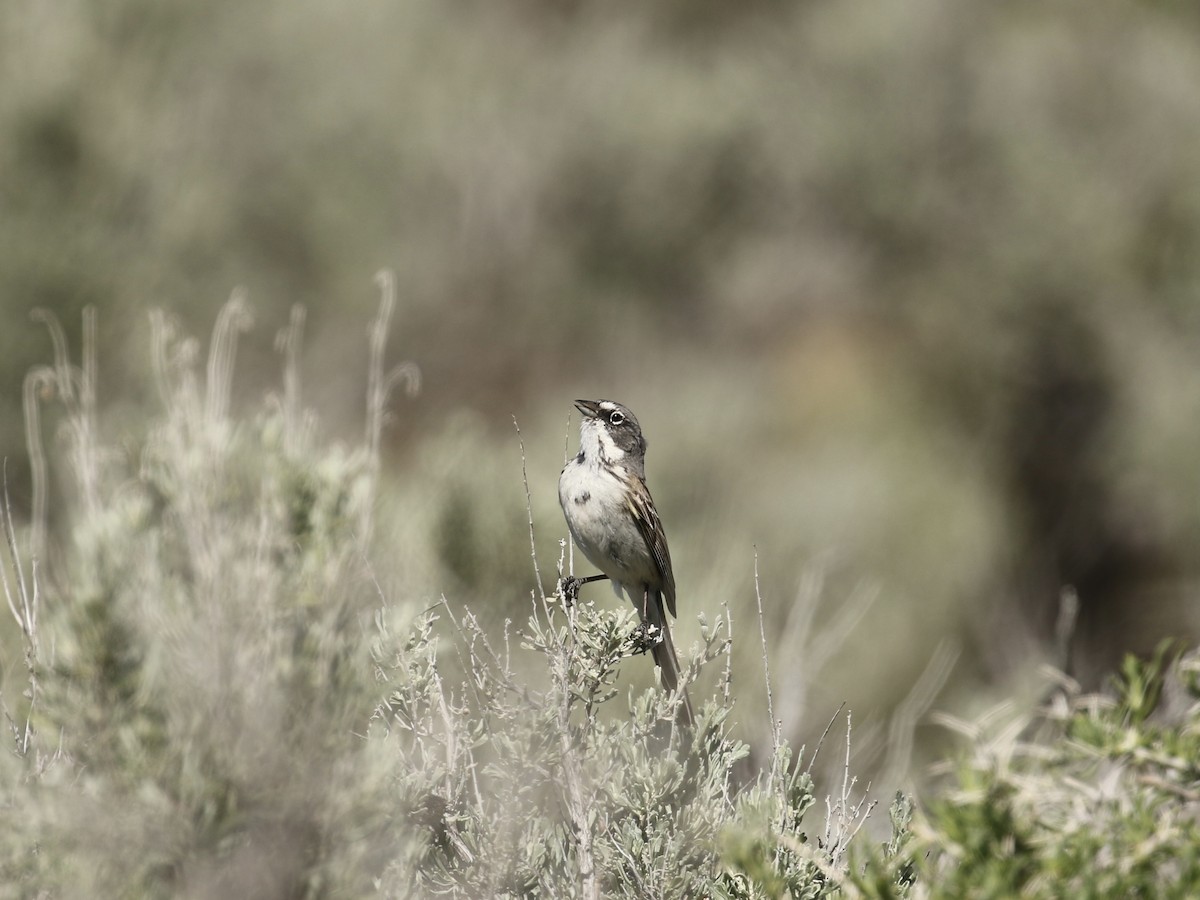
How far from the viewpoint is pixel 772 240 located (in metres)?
17.1

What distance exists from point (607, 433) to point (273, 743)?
2.96 meters

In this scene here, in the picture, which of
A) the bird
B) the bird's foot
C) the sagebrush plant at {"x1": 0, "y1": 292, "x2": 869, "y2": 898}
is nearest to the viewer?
the sagebrush plant at {"x1": 0, "y1": 292, "x2": 869, "y2": 898}

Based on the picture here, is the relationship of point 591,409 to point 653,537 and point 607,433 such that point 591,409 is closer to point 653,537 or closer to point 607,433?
point 607,433

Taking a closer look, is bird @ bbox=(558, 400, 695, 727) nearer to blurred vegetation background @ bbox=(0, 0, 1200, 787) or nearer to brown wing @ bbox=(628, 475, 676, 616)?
brown wing @ bbox=(628, 475, 676, 616)

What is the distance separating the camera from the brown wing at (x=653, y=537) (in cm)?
497

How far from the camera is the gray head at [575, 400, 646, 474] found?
16.7ft

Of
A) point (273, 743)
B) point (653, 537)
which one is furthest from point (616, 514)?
point (273, 743)

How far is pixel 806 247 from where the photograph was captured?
1717cm

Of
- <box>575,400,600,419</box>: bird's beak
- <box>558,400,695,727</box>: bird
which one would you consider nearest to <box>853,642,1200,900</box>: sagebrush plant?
<box>558,400,695,727</box>: bird

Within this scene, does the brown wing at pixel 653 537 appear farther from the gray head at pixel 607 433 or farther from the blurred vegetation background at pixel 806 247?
the blurred vegetation background at pixel 806 247

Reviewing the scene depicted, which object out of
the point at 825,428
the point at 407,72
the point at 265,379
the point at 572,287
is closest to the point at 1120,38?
the point at 825,428

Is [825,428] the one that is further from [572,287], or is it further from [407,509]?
[407,509]

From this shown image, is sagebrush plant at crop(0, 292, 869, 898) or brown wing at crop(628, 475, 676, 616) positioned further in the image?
brown wing at crop(628, 475, 676, 616)

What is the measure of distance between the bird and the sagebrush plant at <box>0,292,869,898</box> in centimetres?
167
